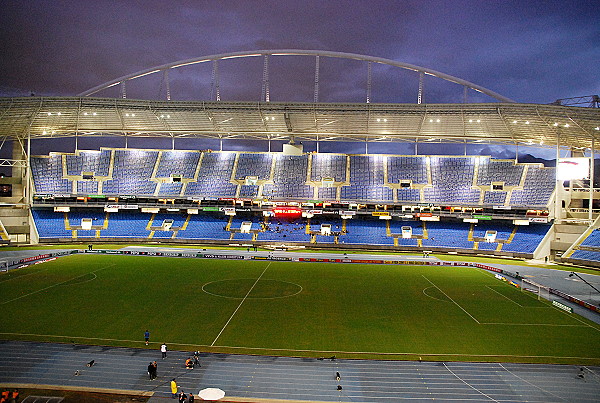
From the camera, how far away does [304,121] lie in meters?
56.7

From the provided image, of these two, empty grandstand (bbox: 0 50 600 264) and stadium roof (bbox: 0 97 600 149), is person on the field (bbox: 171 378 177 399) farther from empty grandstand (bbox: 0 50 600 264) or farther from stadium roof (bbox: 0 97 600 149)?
stadium roof (bbox: 0 97 600 149)

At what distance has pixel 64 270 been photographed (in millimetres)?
33750

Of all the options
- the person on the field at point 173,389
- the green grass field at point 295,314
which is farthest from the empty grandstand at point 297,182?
the person on the field at point 173,389

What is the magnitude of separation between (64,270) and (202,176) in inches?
1238

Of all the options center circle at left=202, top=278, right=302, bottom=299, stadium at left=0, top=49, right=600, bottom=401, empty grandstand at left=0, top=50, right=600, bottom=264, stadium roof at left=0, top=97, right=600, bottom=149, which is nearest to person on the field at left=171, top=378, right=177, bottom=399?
stadium at left=0, top=49, right=600, bottom=401

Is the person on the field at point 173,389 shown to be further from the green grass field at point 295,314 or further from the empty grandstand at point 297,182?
the empty grandstand at point 297,182

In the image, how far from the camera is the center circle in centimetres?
2686

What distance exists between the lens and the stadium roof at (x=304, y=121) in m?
46.2

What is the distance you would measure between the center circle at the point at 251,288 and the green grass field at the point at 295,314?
0.26 feet

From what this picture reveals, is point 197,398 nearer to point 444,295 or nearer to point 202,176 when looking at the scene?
point 444,295

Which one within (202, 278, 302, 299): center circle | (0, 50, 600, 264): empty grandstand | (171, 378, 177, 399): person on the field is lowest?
(202, 278, 302, 299): center circle

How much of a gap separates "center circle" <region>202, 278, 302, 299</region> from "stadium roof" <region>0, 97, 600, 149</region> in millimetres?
28360

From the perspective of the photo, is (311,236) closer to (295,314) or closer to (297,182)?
(297,182)

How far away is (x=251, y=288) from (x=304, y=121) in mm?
33833
